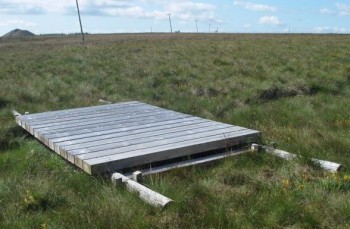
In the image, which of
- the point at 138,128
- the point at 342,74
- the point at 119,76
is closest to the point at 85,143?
the point at 138,128

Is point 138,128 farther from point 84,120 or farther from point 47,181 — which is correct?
point 47,181

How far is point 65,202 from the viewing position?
4.59 meters

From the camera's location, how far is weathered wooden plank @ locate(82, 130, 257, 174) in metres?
5.15

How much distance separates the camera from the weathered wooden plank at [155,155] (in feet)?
16.9

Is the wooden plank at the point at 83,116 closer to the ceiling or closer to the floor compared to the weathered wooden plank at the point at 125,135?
closer to the floor

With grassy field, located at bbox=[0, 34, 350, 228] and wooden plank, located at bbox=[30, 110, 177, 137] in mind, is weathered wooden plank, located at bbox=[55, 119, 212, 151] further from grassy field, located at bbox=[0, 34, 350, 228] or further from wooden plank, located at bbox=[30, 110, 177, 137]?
wooden plank, located at bbox=[30, 110, 177, 137]

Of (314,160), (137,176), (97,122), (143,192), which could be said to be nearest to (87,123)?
(97,122)

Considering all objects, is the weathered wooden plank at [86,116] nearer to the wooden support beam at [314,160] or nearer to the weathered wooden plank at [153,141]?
the weathered wooden plank at [153,141]

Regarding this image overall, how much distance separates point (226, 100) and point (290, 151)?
4.46 metres

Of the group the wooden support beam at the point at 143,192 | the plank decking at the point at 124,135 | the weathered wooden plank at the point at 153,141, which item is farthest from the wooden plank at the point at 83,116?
the wooden support beam at the point at 143,192

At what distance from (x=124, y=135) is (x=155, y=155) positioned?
1.06m

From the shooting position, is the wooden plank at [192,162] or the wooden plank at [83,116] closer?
the wooden plank at [192,162]

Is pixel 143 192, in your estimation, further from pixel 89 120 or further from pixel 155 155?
pixel 89 120

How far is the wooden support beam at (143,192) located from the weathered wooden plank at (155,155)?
26 cm
